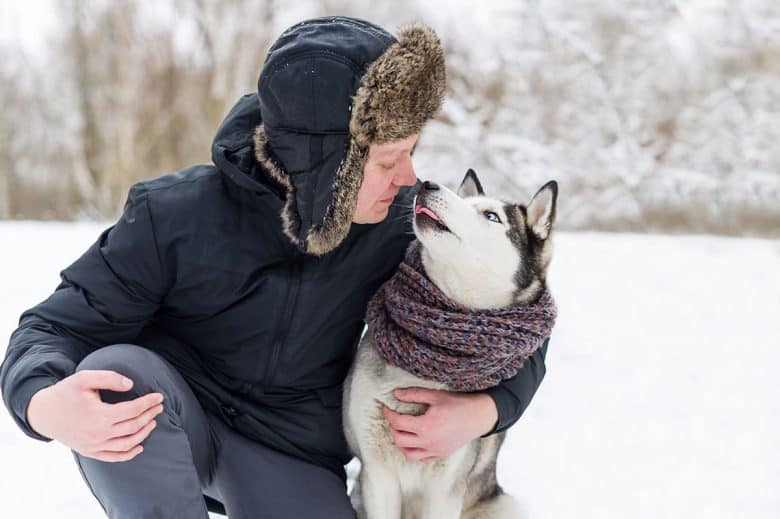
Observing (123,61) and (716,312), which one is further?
(123,61)

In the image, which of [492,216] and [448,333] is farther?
[492,216]

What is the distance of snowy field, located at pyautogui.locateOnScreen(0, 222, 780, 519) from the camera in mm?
2432

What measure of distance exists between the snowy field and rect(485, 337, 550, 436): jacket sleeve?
0.68m

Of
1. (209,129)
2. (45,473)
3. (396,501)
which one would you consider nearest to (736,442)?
(396,501)

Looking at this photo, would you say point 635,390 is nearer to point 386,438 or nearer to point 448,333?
point 386,438

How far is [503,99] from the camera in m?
9.41

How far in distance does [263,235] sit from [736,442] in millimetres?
2295

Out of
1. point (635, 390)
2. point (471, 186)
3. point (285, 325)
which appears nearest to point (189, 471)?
point (285, 325)

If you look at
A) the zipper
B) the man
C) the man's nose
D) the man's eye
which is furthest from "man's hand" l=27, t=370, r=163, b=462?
the man's eye

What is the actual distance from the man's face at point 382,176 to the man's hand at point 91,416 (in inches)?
21.7

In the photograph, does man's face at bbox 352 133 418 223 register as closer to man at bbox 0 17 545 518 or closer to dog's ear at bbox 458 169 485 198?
man at bbox 0 17 545 518

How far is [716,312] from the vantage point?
14.1ft

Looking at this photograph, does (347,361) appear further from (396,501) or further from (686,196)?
(686,196)

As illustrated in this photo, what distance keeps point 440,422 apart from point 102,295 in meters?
0.74
